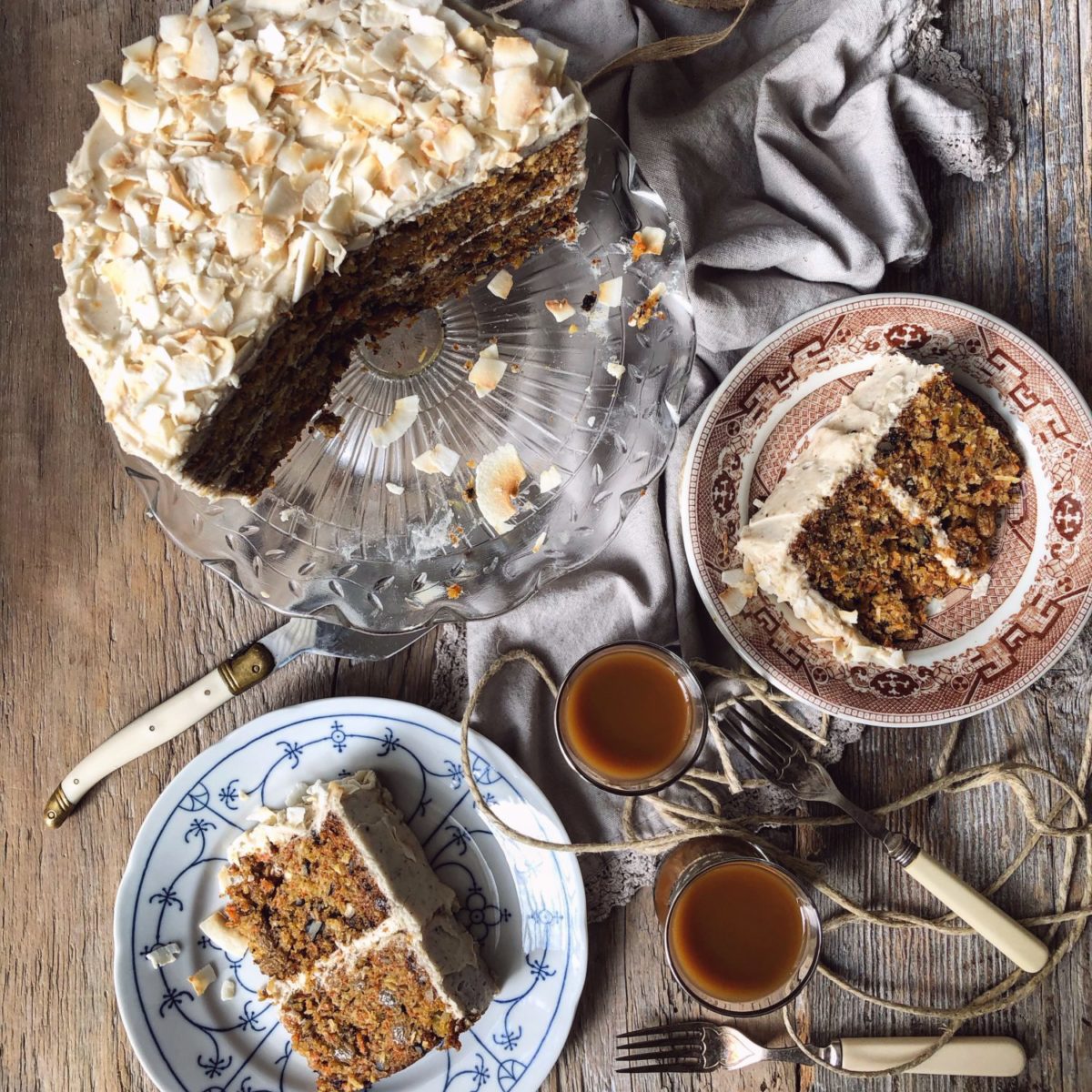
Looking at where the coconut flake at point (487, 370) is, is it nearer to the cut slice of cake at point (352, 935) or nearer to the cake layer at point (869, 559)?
the cake layer at point (869, 559)

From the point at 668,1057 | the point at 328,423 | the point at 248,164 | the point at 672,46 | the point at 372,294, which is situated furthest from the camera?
the point at 668,1057

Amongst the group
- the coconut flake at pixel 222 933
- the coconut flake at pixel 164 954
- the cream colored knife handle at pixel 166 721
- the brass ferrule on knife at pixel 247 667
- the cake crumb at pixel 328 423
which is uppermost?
the cake crumb at pixel 328 423

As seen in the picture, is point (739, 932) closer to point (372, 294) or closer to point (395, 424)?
point (395, 424)

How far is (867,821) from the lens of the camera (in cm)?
222

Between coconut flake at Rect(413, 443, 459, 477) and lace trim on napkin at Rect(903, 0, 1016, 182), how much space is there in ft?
4.35

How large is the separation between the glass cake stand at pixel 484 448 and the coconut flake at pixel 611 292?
17mm

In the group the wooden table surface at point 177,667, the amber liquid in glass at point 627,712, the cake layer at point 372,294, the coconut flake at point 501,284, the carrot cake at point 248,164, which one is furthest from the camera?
the wooden table surface at point 177,667

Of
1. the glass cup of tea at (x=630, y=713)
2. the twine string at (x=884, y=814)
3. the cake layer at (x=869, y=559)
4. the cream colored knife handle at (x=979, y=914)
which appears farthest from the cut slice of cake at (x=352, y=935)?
the cake layer at (x=869, y=559)

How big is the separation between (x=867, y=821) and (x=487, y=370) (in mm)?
1336

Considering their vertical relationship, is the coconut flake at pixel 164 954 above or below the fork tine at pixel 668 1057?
below

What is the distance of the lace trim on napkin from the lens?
2.24m

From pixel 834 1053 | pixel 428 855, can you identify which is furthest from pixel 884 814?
pixel 428 855

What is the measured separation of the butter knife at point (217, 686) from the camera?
87.7 inches

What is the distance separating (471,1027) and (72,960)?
39.5 inches
